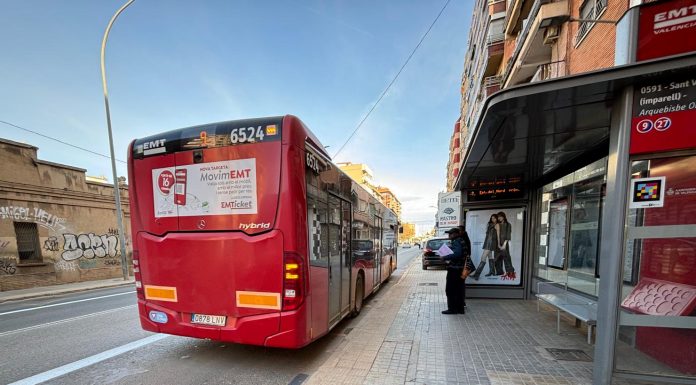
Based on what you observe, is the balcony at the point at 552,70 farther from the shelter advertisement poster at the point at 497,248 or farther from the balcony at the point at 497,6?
the balcony at the point at 497,6

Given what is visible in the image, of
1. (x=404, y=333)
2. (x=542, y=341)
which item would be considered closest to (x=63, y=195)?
(x=404, y=333)

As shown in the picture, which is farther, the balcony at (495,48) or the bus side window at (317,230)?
the balcony at (495,48)

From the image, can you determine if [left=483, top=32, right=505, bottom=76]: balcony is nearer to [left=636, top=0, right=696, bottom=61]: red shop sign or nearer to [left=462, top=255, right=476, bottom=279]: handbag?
[left=462, top=255, right=476, bottom=279]: handbag

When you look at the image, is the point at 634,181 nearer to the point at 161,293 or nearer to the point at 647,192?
the point at 647,192

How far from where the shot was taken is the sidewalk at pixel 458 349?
10.6 feet

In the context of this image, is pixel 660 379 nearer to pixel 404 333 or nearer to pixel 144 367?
pixel 404 333

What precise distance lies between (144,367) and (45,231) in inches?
518

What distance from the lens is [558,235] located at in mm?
5953

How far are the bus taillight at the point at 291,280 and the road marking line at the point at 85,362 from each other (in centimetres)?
304

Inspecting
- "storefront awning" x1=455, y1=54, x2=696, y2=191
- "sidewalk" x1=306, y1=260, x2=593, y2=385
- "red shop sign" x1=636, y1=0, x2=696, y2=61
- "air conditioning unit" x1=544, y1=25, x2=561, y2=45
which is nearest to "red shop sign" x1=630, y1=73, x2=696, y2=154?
"storefront awning" x1=455, y1=54, x2=696, y2=191

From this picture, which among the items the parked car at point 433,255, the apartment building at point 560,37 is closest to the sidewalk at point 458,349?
the apartment building at point 560,37

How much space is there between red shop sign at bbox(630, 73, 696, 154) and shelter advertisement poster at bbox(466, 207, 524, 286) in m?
4.61

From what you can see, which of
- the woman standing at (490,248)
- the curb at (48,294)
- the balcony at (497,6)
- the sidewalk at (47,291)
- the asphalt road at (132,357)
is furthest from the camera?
the balcony at (497,6)

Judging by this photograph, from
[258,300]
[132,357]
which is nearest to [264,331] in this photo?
[258,300]
